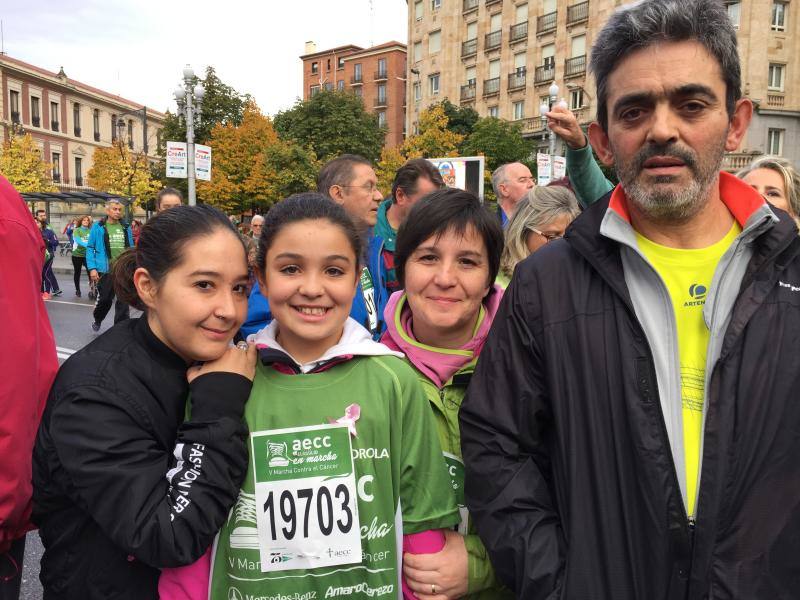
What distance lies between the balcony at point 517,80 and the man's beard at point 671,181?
4238 centimetres

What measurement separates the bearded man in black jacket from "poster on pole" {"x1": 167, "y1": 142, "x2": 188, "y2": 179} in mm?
15270

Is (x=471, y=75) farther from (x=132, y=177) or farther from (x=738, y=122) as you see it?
(x=738, y=122)

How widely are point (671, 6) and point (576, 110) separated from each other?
127ft

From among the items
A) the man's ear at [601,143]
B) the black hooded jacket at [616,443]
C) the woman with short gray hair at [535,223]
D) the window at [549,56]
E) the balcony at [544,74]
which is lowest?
the black hooded jacket at [616,443]

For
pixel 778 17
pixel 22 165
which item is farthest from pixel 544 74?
pixel 22 165

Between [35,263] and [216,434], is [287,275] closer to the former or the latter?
[216,434]

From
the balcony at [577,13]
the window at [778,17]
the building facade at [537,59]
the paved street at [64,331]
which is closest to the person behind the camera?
the paved street at [64,331]

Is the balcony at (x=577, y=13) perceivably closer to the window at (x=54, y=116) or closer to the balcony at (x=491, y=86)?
the balcony at (x=491, y=86)

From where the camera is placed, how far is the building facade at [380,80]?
199ft

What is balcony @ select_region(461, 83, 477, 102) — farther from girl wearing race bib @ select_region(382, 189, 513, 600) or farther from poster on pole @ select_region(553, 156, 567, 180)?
girl wearing race bib @ select_region(382, 189, 513, 600)

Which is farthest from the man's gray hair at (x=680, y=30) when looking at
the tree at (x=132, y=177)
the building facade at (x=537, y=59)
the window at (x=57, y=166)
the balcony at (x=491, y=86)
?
the window at (x=57, y=166)

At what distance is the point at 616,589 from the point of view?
1486 millimetres

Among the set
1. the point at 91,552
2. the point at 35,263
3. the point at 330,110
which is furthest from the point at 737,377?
the point at 330,110

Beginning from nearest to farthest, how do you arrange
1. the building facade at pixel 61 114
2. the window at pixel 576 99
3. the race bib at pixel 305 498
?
the race bib at pixel 305 498 < the window at pixel 576 99 < the building facade at pixel 61 114
